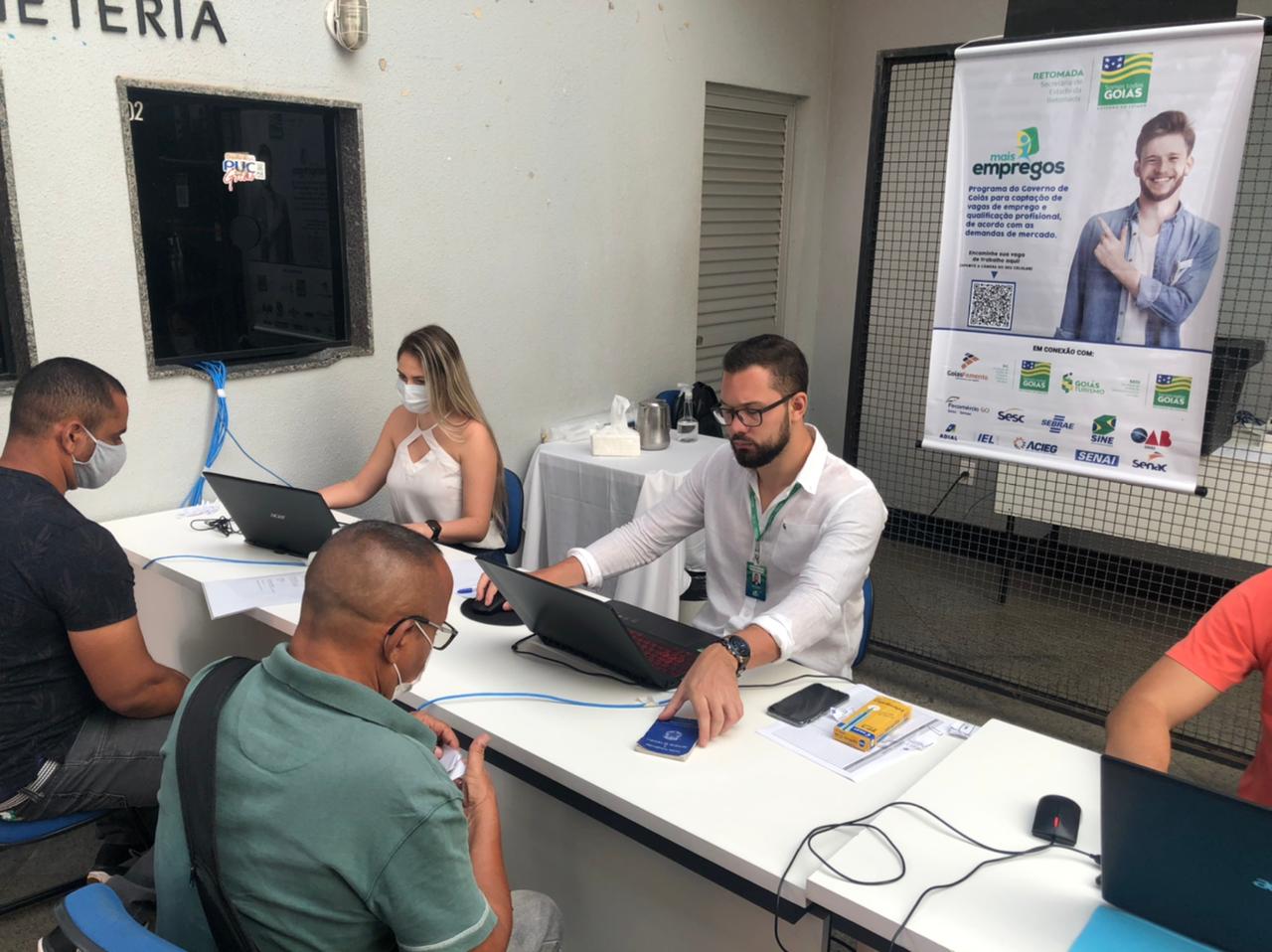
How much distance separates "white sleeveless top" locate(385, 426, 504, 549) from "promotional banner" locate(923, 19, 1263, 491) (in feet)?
5.21

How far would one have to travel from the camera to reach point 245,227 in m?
3.22

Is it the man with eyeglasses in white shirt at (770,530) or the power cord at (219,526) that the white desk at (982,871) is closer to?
the man with eyeglasses in white shirt at (770,530)

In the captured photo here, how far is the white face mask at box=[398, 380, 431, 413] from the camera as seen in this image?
305cm

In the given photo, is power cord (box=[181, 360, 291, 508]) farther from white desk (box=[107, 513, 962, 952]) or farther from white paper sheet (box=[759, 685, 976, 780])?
white paper sheet (box=[759, 685, 976, 780])

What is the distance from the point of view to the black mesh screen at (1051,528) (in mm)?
3453

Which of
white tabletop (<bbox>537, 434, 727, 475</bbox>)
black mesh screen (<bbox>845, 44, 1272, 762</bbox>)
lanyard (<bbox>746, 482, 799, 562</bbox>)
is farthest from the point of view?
white tabletop (<bbox>537, 434, 727, 475</bbox>)

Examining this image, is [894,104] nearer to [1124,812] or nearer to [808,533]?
[808,533]

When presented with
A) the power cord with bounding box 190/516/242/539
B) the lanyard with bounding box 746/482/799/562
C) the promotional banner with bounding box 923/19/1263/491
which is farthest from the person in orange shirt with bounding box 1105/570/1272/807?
the power cord with bounding box 190/516/242/539

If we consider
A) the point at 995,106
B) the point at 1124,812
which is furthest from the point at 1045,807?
the point at 995,106

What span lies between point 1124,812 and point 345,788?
2.93ft

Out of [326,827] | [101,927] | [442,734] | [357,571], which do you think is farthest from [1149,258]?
[101,927]

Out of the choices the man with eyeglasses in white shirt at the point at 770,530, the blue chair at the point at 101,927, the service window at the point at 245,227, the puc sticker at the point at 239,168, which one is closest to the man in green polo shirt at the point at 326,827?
the blue chair at the point at 101,927

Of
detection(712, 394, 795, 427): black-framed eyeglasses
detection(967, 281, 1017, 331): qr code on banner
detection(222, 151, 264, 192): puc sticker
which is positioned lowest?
detection(712, 394, 795, 427): black-framed eyeglasses

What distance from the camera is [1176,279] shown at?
2.76 m
